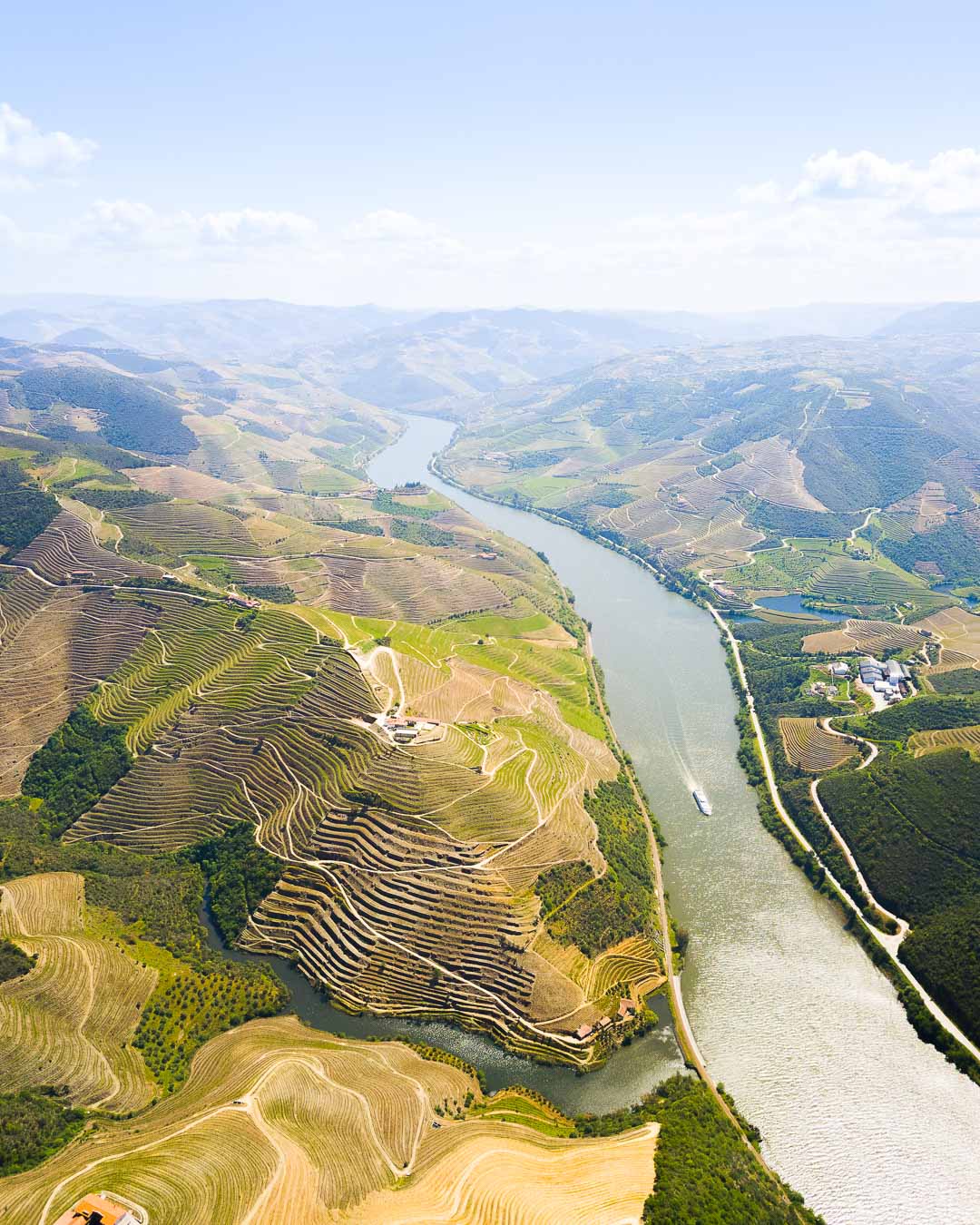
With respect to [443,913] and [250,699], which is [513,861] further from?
[250,699]

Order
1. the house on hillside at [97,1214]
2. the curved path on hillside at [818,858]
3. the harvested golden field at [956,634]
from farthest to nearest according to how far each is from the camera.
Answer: the harvested golden field at [956,634]
the curved path on hillside at [818,858]
the house on hillside at [97,1214]

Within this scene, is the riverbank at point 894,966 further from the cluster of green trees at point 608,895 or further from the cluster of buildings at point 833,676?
the cluster of buildings at point 833,676

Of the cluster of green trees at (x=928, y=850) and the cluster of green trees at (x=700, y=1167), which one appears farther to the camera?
the cluster of green trees at (x=928, y=850)

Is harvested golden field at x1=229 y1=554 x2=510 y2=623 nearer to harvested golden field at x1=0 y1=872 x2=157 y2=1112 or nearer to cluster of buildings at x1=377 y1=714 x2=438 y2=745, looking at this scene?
cluster of buildings at x1=377 y1=714 x2=438 y2=745

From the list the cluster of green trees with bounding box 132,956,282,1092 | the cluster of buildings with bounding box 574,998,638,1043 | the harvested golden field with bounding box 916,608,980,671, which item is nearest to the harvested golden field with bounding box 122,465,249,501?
the cluster of green trees with bounding box 132,956,282,1092

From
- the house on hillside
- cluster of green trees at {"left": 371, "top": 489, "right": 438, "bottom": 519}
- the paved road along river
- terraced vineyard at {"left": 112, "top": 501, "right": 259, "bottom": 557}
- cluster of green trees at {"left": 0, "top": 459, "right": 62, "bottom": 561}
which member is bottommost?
the paved road along river

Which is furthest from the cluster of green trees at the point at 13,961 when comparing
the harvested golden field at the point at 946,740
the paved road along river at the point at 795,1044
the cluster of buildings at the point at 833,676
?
the cluster of buildings at the point at 833,676
